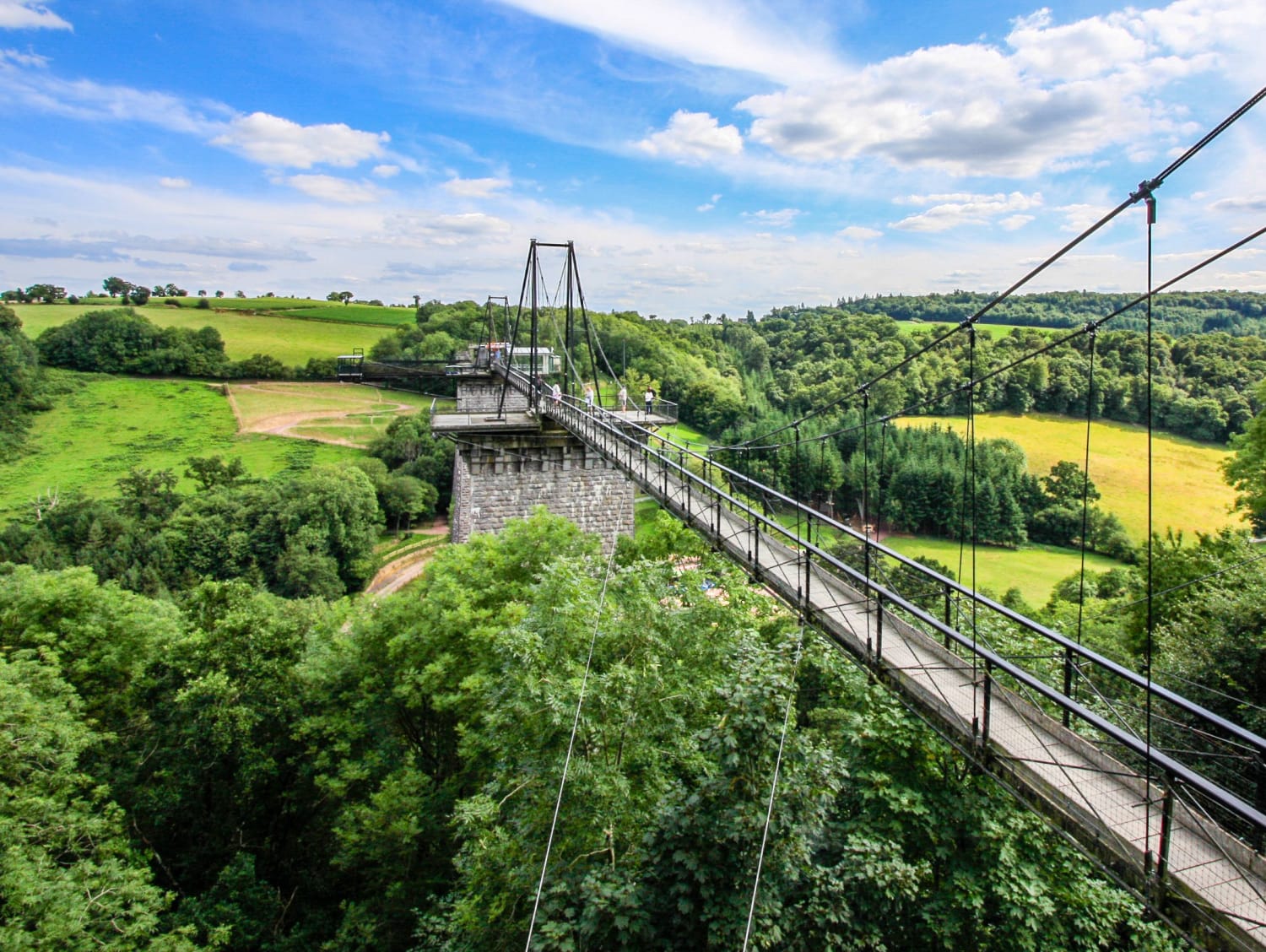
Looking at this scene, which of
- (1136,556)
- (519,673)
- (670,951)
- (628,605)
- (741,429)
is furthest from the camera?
(741,429)

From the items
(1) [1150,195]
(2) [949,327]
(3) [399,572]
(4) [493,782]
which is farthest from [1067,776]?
(2) [949,327]

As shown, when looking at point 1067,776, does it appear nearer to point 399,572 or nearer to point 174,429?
point 399,572

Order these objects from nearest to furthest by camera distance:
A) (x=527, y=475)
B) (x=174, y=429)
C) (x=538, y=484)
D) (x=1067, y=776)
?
(x=1067, y=776) < (x=527, y=475) < (x=538, y=484) < (x=174, y=429)

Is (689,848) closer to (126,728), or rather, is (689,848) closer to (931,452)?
(126,728)

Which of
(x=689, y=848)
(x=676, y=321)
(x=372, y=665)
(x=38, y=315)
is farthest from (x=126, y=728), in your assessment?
(x=676, y=321)

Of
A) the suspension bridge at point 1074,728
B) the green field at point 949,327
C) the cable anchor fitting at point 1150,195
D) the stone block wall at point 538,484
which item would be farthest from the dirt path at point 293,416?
the cable anchor fitting at point 1150,195
